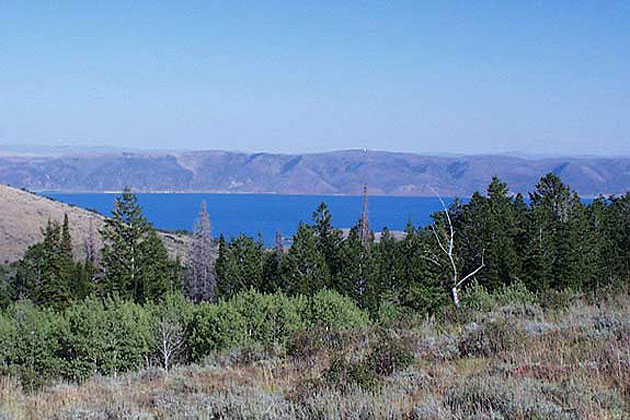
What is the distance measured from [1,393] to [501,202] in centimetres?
4467

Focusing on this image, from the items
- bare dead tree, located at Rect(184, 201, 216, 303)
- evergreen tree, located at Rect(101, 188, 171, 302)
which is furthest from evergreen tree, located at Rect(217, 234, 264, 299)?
evergreen tree, located at Rect(101, 188, 171, 302)

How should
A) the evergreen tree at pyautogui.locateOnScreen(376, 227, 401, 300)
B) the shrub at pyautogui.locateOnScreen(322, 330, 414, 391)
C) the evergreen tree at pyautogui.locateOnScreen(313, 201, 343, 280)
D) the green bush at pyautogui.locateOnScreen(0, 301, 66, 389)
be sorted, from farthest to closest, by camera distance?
the evergreen tree at pyautogui.locateOnScreen(313, 201, 343, 280) < the evergreen tree at pyautogui.locateOnScreen(376, 227, 401, 300) < the green bush at pyautogui.locateOnScreen(0, 301, 66, 389) < the shrub at pyautogui.locateOnScreen(322, 330, 414, 391)

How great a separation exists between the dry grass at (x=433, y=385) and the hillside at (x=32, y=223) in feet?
248

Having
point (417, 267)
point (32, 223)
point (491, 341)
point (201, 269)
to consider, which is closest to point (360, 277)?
point (417, 267)

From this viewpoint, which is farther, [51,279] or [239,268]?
[239,268]

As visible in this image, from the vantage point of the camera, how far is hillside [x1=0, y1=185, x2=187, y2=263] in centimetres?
8566

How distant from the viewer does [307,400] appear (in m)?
6.60

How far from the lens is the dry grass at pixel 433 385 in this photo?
5.80 metres

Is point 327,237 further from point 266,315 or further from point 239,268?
point 266,315

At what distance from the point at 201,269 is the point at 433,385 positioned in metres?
50.2

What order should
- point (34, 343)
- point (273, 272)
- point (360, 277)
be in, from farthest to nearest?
point (273, 272)
point (360, 277)
point (34, 343)

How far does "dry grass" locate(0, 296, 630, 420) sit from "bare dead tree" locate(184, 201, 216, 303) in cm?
4437

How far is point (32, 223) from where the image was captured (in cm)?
9531

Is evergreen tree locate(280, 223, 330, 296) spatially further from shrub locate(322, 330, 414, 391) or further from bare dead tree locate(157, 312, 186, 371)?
shrub locate(322, 330, 414, 391)
